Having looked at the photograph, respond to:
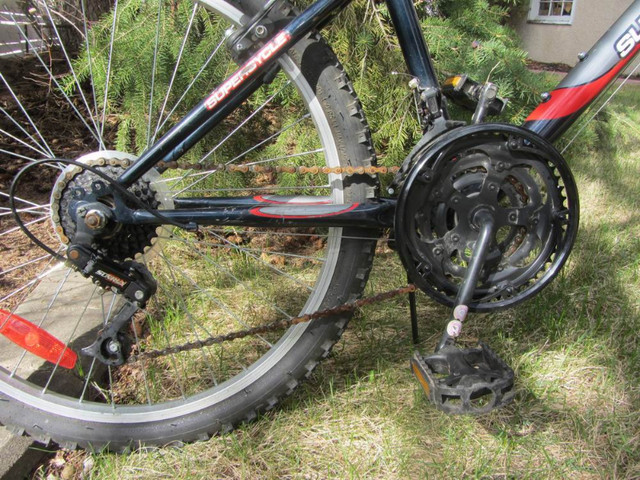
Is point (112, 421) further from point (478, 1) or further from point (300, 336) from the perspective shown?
point (478, 1)

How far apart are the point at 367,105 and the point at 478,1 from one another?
92 centimetres

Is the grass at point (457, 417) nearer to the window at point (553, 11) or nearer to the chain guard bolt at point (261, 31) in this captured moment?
the chain guard bolt at point (261, 31)

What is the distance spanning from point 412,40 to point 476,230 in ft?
1.85

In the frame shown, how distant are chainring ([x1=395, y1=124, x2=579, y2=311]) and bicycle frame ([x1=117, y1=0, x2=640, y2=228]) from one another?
122 mm

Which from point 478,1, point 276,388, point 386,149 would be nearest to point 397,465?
point 276,388

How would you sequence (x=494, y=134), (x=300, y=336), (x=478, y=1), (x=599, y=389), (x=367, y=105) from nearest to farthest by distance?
1. (x=494, y=134)
2. (x=300, y=336)
3. (x=599, y=389)
4. (x=367, y=105)
5. (x=478, y=1)

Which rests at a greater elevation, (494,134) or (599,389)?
(494,134)

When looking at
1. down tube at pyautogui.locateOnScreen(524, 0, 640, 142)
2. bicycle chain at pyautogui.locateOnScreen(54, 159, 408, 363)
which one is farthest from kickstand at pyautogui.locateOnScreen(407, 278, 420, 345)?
down tube at pyautogui.locateOnScreen(524, 0, 640, 142)

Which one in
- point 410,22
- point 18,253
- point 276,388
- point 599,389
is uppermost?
point 410,22

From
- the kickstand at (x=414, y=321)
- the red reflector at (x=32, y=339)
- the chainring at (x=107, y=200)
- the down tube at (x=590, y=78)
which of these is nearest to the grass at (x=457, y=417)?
the kickstand at (x=414, y=321)

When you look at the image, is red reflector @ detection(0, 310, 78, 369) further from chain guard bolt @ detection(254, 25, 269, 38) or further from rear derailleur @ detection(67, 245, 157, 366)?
chain guard bolt @ detection(254, 25, 269, 38)

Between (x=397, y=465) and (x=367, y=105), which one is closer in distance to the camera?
(x=397, y=465)

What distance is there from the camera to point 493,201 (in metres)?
1.35

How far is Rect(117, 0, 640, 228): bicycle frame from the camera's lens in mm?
1276
